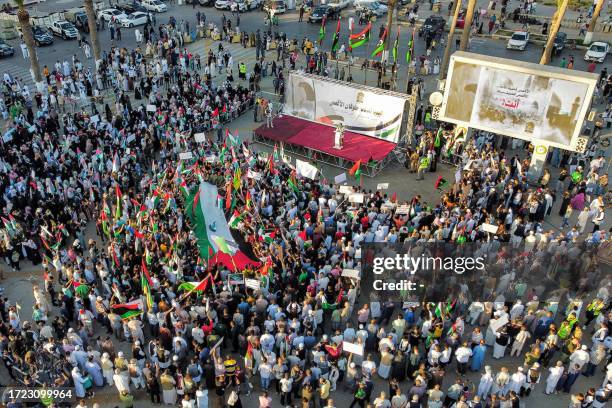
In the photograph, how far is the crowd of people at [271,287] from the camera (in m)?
13.4

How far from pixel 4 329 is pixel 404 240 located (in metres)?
11.4

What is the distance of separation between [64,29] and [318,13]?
18552mm

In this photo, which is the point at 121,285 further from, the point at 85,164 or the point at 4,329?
the point at 85,164

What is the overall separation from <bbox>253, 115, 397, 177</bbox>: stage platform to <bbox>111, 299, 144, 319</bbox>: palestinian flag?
39.1 feet

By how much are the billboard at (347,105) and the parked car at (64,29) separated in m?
20.9

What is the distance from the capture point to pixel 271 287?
15.6 m

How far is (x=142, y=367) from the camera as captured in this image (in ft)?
44.7

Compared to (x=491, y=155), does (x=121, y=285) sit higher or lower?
lower

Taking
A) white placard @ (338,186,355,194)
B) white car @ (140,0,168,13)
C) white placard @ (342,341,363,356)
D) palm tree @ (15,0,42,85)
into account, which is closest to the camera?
white placard @ (342,341,363,356)

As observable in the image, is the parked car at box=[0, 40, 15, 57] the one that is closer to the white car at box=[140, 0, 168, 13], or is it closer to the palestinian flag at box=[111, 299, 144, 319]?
the white car at box=[140, 0, 168, 13]

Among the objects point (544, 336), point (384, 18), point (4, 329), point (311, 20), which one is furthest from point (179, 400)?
point (384, 18)

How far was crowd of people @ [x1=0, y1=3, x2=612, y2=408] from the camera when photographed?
1336cm

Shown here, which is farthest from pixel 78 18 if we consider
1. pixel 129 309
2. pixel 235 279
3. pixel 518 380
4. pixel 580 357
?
pixel 580 357

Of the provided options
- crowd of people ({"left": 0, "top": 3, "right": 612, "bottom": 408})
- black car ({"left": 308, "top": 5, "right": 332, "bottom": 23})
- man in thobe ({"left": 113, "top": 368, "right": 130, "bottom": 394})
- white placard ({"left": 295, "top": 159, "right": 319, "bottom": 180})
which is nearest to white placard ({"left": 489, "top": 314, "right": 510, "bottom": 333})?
crowd of people ({"left": 0, "top": 3, "right": 612, "bottom": 408})
